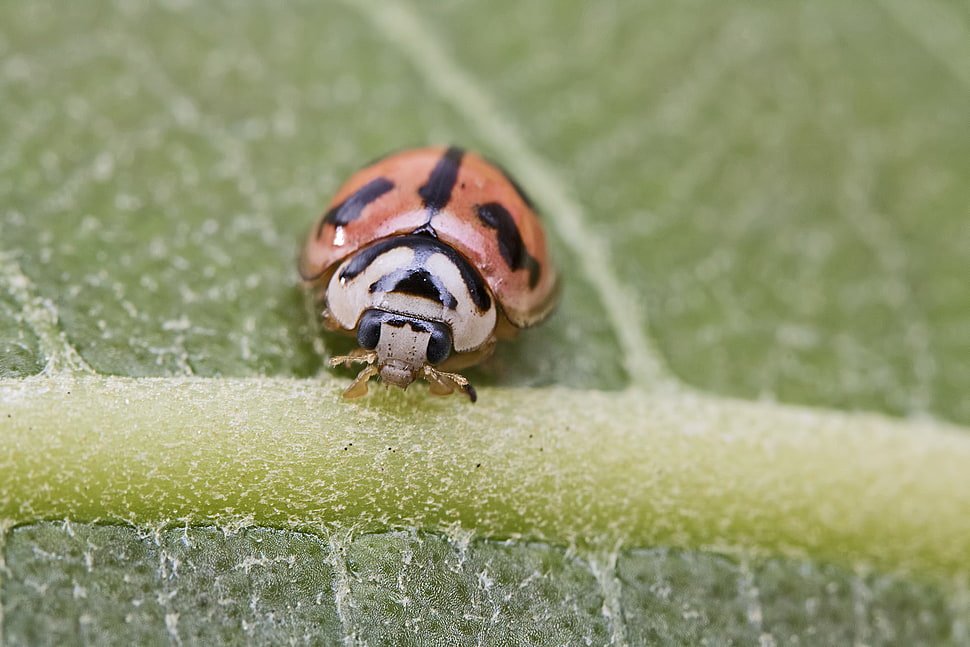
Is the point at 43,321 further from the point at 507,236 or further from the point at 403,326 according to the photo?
the point at 507,236

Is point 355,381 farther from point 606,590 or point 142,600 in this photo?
point 606,590

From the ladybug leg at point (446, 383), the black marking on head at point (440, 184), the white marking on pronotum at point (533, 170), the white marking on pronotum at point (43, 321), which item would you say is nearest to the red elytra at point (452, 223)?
the black marking on head at point (440, 184)

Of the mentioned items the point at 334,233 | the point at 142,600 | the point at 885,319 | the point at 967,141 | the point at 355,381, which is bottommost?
the point at 142,600

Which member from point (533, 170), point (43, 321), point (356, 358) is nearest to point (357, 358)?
point (356, 358)

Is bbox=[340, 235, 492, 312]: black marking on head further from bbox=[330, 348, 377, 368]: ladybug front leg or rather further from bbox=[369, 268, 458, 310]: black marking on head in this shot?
bbox=[330, 348, 377, 368]: ladybug front leg

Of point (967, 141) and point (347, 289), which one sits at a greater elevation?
point (967, 141)

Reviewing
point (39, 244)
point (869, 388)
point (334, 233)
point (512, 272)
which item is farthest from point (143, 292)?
point (869, 388)
